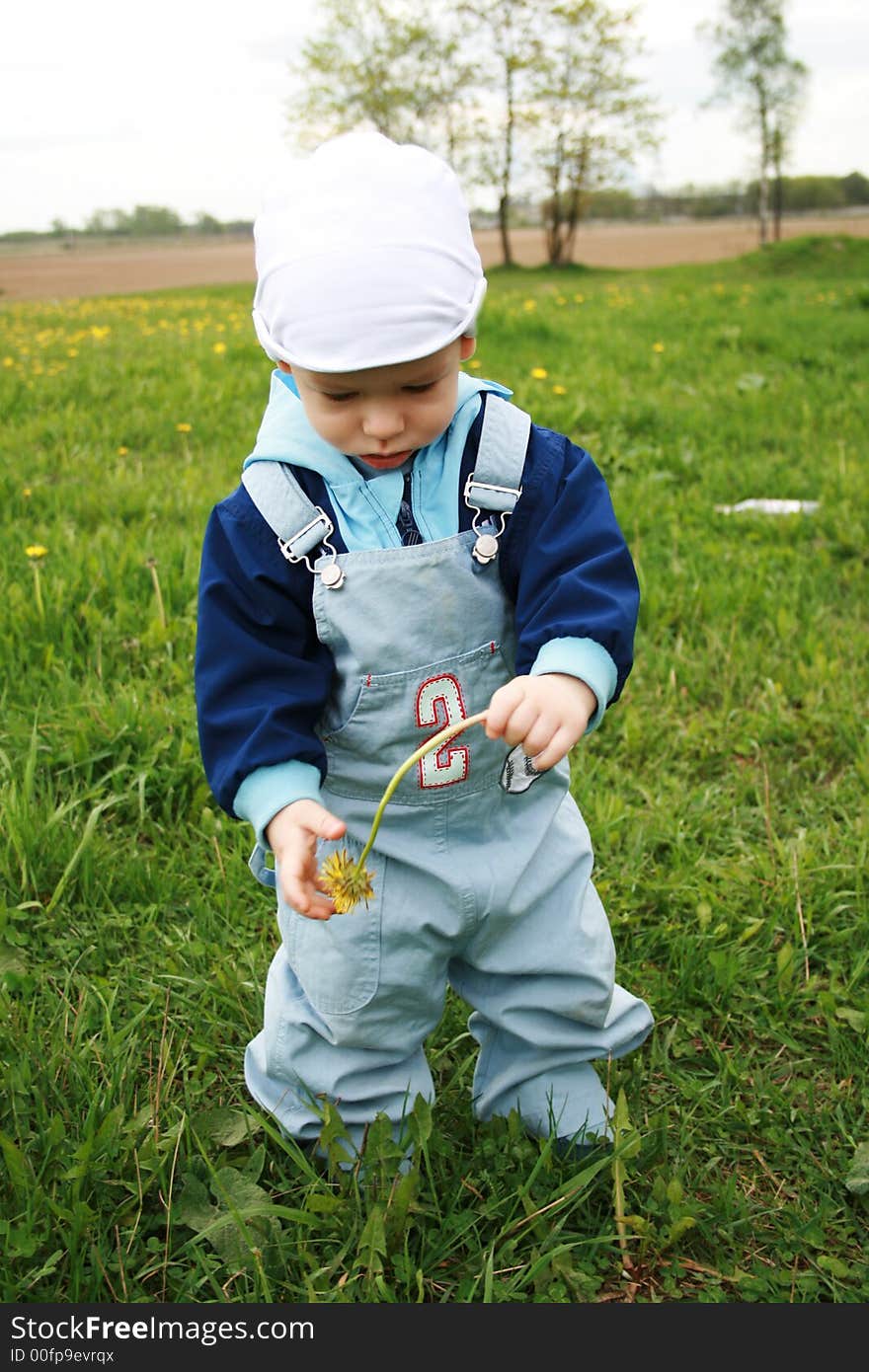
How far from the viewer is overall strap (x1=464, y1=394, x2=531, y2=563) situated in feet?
4.79

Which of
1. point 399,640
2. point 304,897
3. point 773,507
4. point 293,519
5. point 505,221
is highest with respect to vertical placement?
point 505,221

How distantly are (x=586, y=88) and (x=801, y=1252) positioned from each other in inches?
1253

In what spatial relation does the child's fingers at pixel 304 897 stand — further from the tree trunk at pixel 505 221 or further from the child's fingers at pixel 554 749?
the tree trunk at pixel 505 221

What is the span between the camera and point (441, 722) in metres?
1.49

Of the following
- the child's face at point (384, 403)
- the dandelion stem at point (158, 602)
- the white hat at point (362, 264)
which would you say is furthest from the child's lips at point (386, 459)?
the dandelion stem at point (158, 602)

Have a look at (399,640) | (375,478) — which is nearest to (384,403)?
(375,478)

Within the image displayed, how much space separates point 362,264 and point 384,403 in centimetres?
16

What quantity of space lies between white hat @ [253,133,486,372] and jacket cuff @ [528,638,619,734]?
15.0 inches

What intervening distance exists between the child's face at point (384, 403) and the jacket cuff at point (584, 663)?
0.95 ft

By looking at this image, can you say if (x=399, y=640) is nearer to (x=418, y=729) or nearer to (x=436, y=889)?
(x=418, y=729)

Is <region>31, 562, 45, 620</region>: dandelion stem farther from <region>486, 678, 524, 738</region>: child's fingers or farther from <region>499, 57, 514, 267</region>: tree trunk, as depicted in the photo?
<region>499, 57, 514, 267</region>: tree trunk

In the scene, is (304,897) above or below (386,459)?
below

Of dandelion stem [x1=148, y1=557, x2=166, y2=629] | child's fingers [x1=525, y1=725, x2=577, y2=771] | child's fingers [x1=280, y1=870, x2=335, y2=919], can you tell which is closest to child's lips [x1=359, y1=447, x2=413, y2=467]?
child's fingers [x1=525, y1=725, x2=577, y2=771]

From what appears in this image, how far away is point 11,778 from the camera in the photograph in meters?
2.40
